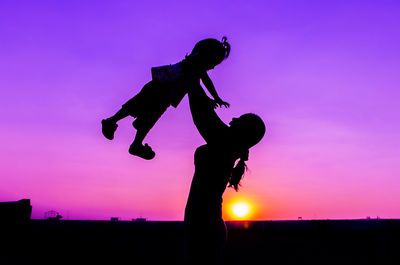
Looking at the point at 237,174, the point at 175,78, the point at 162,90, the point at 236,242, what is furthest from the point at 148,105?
the point at 236,242

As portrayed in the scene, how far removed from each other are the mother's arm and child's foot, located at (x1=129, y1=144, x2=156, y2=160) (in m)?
0.44

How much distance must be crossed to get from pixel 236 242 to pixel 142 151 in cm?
365

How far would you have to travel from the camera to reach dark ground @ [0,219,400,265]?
17.3 ft

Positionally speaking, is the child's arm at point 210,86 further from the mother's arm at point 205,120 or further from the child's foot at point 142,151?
the child's foot at point 142,151

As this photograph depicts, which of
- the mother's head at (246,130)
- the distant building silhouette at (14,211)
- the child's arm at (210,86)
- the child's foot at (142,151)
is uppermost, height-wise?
the child's arm at (210,86)

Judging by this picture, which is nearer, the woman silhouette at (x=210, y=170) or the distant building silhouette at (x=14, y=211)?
the woman silhouette at (x=210, y=170)

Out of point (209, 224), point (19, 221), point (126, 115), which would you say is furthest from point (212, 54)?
point (19, 221)

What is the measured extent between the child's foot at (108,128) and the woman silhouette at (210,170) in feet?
2.06

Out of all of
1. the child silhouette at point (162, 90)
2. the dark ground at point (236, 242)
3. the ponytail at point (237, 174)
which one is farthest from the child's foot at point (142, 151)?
the dark ground at point (236, 242)

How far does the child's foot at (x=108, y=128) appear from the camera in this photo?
266 cm

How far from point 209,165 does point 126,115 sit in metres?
0.70

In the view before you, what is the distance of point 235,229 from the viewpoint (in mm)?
5750

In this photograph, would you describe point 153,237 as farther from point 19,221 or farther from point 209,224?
point 209,224

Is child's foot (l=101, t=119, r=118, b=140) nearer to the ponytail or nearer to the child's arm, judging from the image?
the child's arm
